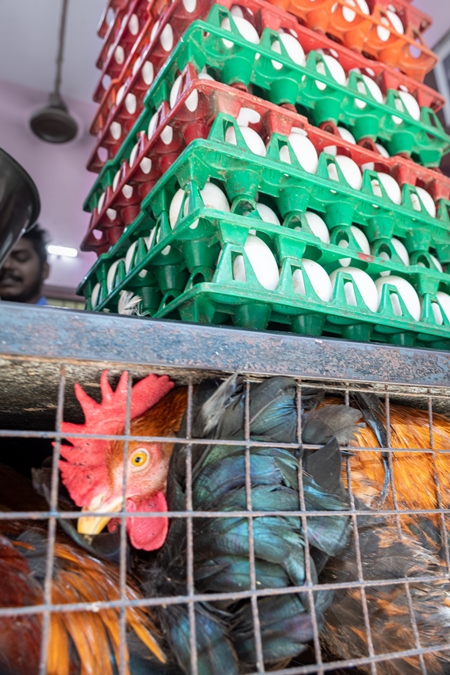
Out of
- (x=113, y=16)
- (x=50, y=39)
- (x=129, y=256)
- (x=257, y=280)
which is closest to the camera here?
(x=257, y=280)

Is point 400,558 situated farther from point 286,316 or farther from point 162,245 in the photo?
point 162,245

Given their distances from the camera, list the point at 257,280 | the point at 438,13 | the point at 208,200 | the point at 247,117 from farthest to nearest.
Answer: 1. the point at 438,13
2. the point at 247,117
3. the point at 208,200
4. the point at 257,280

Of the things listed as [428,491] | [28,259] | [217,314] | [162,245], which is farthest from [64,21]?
[428,491]

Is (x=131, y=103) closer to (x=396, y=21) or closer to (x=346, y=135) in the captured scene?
(x=346, y=135)

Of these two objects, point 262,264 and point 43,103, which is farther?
point 43,103

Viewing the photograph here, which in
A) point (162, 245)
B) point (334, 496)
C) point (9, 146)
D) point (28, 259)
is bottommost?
point (334, 496)

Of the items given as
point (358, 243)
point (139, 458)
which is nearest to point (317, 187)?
point (358, 243)

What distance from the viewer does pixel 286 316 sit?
1.20 metres

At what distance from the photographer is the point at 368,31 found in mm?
1567

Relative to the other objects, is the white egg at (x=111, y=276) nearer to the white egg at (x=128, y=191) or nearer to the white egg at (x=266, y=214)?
the white egg at (x=128, y=191)

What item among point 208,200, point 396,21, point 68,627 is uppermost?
point 396,21

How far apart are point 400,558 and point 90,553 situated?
60 cm

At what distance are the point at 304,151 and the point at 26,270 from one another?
2.35 m

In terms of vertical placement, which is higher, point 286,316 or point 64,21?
point 64,21
